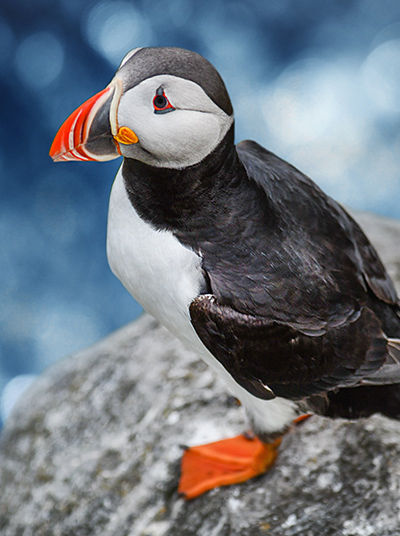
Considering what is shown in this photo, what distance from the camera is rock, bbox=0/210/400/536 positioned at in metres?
1.83

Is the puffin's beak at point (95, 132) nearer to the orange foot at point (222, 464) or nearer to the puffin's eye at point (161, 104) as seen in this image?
the puffin's eye at point (161, 104)

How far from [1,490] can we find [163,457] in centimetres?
71

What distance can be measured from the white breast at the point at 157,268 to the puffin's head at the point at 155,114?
22cm

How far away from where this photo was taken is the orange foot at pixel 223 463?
198cm

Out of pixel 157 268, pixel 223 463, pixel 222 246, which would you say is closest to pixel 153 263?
pixel 157 268

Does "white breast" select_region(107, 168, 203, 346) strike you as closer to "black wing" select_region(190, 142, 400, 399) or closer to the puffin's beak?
"black wing" select_region(190, 142, 400, 399)

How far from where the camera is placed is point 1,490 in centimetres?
240

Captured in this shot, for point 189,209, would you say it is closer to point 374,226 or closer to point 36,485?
point 36,485

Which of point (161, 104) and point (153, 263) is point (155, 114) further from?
point (153, 263)

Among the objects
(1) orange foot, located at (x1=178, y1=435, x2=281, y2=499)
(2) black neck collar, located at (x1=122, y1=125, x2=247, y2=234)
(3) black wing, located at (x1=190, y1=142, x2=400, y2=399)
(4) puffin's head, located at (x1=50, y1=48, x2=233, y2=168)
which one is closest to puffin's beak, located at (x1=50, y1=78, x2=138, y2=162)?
(4) puffin's head, located at (x1=50, y1=48, x2=233, y2=168)

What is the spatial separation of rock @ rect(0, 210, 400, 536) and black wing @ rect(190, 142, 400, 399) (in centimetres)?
44

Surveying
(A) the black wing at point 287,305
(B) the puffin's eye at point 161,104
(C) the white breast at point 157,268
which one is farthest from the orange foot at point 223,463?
(B) the puffin's eye at point 161,104

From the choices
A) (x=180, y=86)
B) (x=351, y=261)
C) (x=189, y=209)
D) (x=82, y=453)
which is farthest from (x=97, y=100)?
(x=82, y=453)

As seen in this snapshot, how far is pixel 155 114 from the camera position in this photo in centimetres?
126
